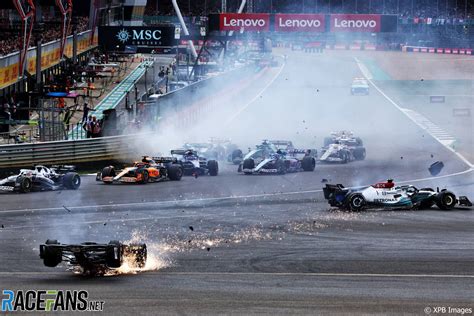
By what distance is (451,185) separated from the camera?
1200 inches

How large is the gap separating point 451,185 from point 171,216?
10317 millimetres

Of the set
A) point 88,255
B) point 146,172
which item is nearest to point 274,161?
point 146,172

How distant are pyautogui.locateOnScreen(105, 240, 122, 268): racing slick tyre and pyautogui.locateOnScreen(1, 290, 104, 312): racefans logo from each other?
1045 mm

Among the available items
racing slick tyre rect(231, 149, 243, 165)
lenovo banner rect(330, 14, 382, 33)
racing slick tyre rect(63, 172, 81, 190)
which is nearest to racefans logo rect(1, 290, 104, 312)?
racing slick tyre rect(63, 172, 81, 190)

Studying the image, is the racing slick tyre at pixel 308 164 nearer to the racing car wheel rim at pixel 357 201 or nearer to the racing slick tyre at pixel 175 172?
the racing slick tyre at pixel 175 172

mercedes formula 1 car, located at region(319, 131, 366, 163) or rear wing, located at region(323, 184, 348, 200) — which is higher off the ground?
rear wing, located at region(323, 184, 348, 200)

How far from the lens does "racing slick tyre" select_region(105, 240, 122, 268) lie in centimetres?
1623

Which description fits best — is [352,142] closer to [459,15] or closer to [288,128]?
[288,128]

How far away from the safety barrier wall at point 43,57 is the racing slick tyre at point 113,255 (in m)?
25.2

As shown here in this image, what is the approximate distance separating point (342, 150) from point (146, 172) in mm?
8950

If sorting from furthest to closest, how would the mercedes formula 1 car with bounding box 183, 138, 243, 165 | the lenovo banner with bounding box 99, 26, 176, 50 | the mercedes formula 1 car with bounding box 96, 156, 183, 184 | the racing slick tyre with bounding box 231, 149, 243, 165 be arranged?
1. the lenovo banner with bounding box 99, 26, 176, 50
2. the racing slick tyre with bounding box 231, 149, 243, 165
3. the mercedes formula 1 car with bounding box 183, 138, 243, 165
4. the mercedes formula 1 car with bounding box 96, 156, 183, 184

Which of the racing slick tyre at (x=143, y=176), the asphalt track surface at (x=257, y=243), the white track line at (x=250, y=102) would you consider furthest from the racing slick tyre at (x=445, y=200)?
the white track line at (x=250, y=102)

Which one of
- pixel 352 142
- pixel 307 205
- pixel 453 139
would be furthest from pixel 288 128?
pixel 307 205

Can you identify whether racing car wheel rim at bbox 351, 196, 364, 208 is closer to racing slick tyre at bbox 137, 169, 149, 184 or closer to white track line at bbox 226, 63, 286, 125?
racing slick tyre at bbox 137, 169, 149, 184
